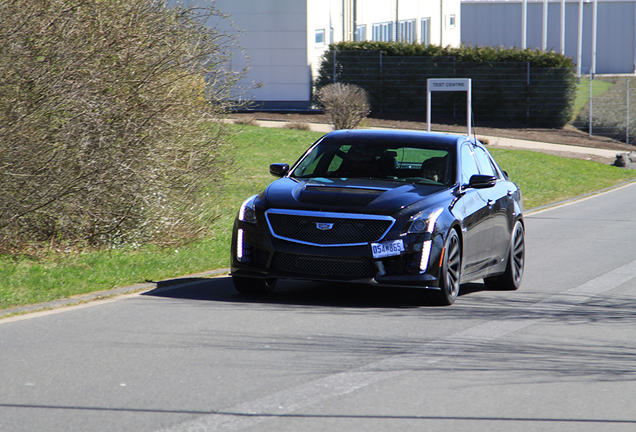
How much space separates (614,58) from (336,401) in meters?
68.9

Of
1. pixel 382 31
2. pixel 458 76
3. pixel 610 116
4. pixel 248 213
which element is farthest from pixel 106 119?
pixel 382 31

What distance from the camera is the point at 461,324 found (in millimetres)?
7977

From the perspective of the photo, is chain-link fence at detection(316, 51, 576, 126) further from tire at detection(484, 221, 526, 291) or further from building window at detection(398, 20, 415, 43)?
tire at detection(484, 221, 526, 291)

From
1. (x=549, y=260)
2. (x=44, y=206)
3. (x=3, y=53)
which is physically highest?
(x=3, y=53)

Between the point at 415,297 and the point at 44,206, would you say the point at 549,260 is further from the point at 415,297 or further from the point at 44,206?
the point at 44,206

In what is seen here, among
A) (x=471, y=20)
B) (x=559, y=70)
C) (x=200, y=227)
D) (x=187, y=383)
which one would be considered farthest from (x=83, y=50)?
(x=471, y=20)

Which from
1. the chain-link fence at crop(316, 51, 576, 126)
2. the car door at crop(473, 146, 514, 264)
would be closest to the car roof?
the car door at crop(473, 146, 514, 264)

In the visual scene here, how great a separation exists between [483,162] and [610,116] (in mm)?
32069

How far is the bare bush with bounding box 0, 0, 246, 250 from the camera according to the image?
32.1 feet

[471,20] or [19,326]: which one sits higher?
[471,20]

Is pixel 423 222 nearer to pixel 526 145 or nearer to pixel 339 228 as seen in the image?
pixel 339 228

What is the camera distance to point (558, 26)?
68.4 m

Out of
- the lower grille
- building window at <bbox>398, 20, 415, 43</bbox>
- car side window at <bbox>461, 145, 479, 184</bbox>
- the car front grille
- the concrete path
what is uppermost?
building window at <bbox>398, 20, 415, 43</bbox>

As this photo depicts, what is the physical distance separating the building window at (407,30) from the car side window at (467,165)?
42127 millimetres
